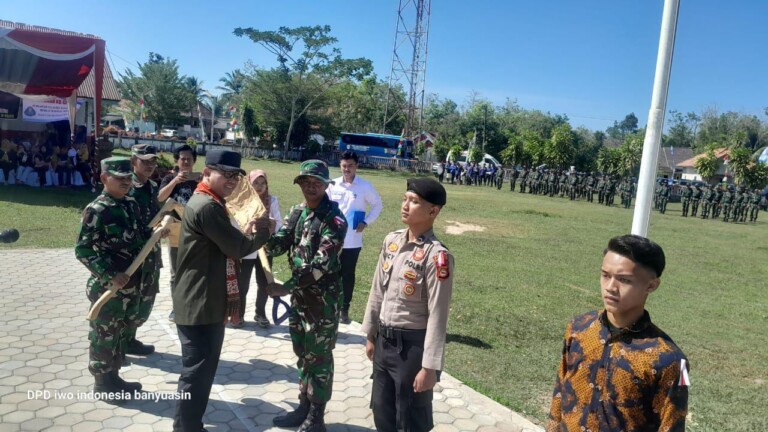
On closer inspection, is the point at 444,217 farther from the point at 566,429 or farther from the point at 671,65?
the point at 566,429

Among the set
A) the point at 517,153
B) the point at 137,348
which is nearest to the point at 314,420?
the point at 137,348

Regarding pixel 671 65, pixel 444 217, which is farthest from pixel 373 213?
pixel 444 217

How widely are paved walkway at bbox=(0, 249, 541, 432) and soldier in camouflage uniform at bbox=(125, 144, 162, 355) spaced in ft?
1.34

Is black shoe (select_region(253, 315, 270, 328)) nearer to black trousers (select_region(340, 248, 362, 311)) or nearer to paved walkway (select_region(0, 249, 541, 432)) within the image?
paved walkway (select_region(0, 249, 541, 432))

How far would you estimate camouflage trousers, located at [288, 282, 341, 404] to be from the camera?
11.2ft

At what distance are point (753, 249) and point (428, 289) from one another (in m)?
17.6

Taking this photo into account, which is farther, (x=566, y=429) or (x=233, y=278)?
(x=233, y=278)

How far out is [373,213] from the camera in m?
5.80

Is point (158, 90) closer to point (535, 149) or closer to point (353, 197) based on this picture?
point (535, 149)

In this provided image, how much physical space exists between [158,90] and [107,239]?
5113 cm

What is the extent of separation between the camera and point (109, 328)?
379 centimetres

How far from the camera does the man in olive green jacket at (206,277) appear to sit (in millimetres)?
3061

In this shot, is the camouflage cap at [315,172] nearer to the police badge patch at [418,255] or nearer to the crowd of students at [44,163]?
the police badge patch at [418,255]

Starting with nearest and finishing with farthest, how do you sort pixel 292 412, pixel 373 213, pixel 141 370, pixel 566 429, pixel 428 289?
1. pixel 566 429
2. pixel 428 289
3. pixel 292 412
4. pixel 141 370
5. pixel 373 213
